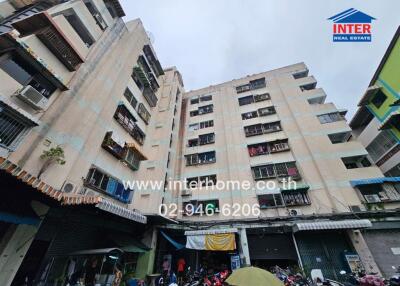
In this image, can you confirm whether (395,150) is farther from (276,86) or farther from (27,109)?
(27,109)

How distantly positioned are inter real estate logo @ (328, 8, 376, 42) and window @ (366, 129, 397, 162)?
9.58m

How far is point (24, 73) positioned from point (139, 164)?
32.3 feet

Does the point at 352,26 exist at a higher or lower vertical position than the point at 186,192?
higher

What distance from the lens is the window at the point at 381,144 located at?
17.2 metres

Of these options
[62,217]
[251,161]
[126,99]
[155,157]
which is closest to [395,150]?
[251,161]

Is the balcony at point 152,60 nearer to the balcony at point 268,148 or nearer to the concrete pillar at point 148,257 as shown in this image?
the balcony at point 268,148

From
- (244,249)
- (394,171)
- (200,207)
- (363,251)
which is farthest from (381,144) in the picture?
(200,207)

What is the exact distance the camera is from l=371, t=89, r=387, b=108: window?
57.2ft

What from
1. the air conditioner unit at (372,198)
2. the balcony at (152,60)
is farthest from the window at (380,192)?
the balcony at (152,60)

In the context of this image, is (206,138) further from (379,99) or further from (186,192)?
(379,99)

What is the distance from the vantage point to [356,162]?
16516 millimetres

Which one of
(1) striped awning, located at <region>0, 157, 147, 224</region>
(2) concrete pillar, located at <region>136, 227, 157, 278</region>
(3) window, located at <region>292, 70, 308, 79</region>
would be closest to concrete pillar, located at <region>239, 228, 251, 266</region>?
(2) concrete pillar, located at <region>136, 227, 157, 278</region>

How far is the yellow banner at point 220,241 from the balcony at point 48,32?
15.3 meters

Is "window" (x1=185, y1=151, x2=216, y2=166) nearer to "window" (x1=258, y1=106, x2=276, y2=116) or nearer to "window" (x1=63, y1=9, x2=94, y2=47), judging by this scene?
"window" (x1=258, y1=106, x2=276, y2=116)
